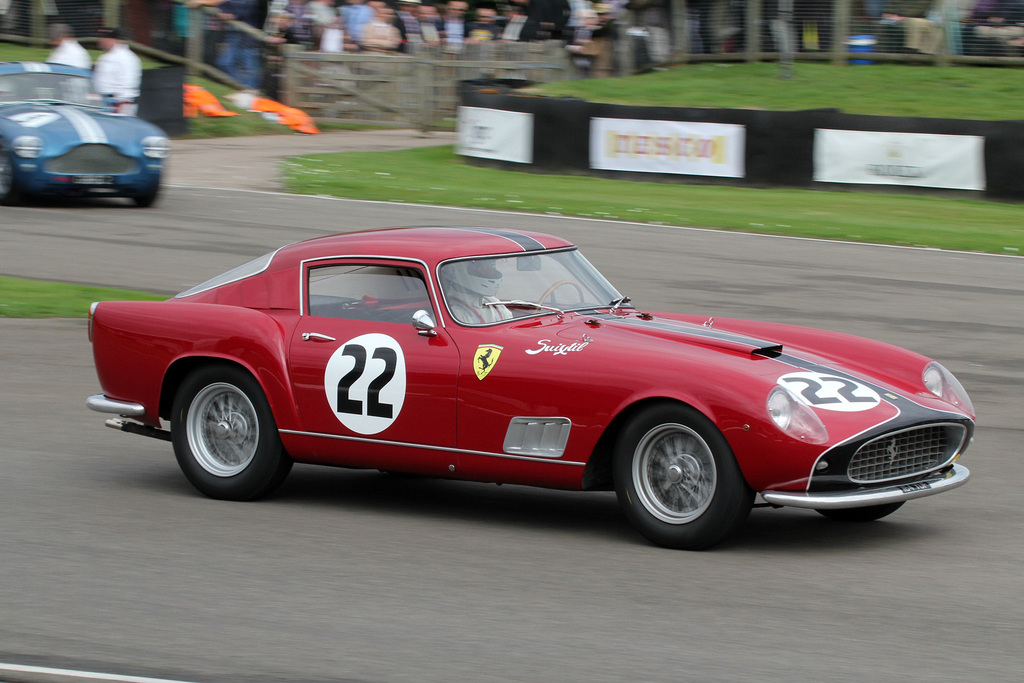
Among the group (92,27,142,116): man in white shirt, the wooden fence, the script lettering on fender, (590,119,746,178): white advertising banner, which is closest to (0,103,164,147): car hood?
(92,27,142,116): man in white shirt

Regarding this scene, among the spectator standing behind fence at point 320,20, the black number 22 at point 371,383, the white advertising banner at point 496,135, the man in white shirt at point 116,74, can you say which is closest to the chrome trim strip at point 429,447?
the black number 22 at point 371,383

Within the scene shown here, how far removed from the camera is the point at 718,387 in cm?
500

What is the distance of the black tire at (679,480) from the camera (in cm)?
498

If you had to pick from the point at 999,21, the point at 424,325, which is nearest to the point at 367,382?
the point at 424,325

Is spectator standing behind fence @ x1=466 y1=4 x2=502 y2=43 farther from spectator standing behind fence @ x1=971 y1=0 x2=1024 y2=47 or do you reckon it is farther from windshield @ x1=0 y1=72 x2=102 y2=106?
windshield @ x1=0 y1=72 x2=102 y2=106

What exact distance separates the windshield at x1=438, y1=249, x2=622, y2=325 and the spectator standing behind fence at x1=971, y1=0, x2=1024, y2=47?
2410cm

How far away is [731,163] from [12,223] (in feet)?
34.3

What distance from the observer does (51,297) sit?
1103 centimetres

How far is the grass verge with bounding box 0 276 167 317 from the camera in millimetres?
10562

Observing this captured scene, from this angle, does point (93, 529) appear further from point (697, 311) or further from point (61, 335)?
point (697, 311)

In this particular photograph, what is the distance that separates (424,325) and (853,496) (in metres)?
1.90

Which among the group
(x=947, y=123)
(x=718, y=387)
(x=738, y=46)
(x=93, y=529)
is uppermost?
(x=738, y=46)

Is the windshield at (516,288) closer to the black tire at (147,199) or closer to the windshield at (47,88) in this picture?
the black tire at (147,199)

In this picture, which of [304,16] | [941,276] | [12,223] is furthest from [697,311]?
[304,16]
